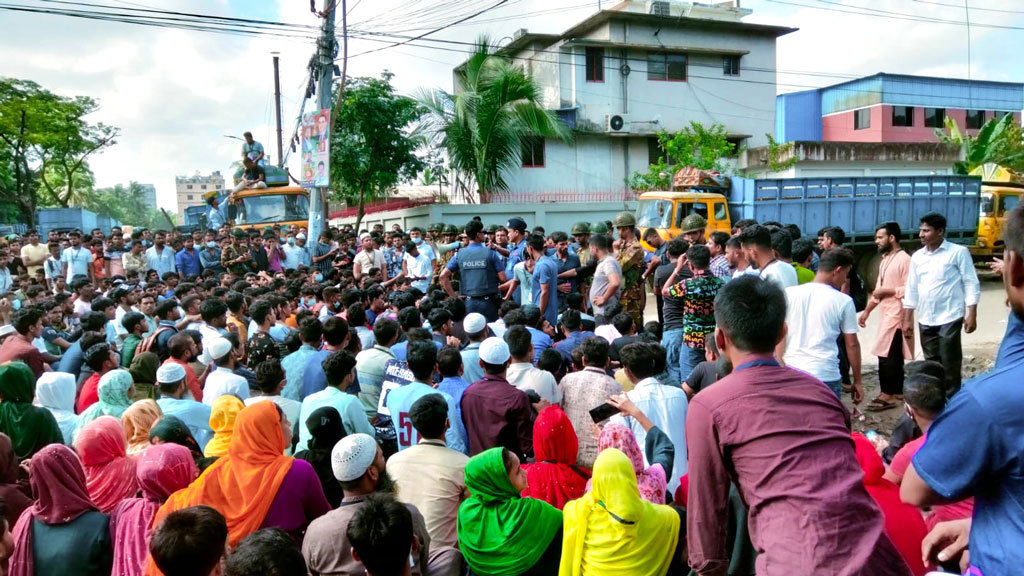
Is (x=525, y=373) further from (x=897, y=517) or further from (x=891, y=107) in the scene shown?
(x=891, y=107)

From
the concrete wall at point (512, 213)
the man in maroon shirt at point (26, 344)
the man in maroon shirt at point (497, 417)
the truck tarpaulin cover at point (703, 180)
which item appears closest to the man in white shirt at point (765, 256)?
the man in maroon shirt at point (497, 417)

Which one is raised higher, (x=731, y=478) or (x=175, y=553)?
(x=731, y=478)

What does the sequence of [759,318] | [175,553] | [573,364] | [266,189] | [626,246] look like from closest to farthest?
[759,318], [175,553], [573,364], [626,246], [266,189]

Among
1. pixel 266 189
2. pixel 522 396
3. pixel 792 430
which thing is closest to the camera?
pixel 792 430

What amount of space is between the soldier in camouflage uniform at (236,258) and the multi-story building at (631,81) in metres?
14.2

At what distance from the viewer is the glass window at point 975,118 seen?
34.1m

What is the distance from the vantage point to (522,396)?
13.8 feet

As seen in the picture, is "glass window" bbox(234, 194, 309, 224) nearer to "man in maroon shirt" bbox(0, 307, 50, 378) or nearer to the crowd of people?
the crowd of people

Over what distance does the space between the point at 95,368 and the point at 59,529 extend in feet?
8.63

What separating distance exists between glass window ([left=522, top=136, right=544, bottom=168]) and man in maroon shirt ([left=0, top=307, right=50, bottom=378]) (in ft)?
67.7

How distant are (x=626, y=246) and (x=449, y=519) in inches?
238

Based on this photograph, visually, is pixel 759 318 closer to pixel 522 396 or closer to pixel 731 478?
pixel 731 478

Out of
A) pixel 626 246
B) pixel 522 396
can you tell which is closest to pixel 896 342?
pixel 626 246

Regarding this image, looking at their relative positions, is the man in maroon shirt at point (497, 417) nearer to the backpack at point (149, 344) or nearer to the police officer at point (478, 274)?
the backpack at point (149, 344)
